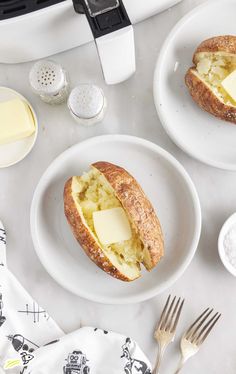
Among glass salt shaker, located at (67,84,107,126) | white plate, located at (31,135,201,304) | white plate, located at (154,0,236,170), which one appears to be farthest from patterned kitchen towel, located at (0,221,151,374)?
white plate, located at (154,0,236,170)

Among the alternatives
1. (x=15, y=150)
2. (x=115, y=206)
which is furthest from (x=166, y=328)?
(x=15, y=150)

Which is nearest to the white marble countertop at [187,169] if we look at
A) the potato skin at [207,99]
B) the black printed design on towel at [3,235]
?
the black printed design on towel at [3,235]

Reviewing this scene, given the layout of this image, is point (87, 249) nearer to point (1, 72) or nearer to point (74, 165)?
point (74, 165)

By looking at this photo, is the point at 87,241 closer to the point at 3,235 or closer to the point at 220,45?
the point at 3,235

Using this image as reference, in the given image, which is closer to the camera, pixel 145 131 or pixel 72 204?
pixel 72 204

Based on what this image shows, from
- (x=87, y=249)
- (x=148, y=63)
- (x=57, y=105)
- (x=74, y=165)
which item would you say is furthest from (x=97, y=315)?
(x=148, y=63)
